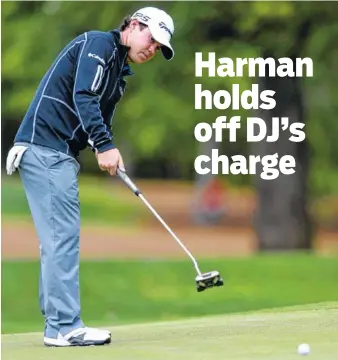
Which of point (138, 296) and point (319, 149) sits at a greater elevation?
point (319, 149)

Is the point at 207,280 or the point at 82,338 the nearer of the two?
the point at 82,338

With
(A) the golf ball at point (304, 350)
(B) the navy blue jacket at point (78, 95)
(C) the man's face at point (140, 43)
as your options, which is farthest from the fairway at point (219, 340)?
(C) the man's face at point (140, 43)

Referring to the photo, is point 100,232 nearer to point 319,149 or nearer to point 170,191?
point 319,149

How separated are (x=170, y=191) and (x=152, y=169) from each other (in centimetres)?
468

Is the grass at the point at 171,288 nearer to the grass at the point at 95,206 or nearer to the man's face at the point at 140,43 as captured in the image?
the man's face at the point at 140,43

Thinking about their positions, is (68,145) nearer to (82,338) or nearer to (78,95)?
(78,95)

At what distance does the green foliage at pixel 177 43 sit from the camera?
19016 mm

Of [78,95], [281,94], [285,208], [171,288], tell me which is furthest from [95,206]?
[78,95]

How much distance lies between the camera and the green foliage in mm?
19016

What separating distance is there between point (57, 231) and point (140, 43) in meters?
1.11

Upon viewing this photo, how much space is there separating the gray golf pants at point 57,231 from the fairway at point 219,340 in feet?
0.72

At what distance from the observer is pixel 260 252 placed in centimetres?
2161

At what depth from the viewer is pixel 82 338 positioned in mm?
6855

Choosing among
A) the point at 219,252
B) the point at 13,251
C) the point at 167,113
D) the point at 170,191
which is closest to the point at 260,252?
the point at 167,113
